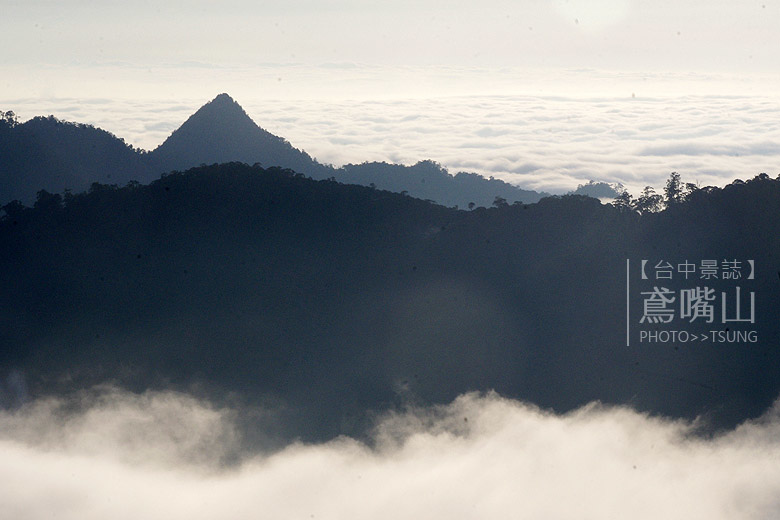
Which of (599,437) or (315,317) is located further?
(315,317)

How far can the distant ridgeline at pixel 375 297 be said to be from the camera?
9344 centimetres

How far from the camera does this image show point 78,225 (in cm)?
10844

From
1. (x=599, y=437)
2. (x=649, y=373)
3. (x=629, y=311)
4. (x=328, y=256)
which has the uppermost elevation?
(x=328, y=256)

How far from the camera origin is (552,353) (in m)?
100

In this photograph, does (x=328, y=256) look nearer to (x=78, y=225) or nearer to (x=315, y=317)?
(x=315, y=317)

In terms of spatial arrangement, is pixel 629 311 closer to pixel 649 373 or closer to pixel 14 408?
pixel 649 373

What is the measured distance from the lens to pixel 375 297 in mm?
109000

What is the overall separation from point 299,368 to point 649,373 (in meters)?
45.7

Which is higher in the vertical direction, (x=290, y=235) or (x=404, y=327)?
(x=290, y=235)

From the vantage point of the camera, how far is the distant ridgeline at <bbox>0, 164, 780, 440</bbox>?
307 feet

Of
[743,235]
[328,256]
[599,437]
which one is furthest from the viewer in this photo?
[328,256]

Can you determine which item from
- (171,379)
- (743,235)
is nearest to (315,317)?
(171,379)

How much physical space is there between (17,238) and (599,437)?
8308 centimetres

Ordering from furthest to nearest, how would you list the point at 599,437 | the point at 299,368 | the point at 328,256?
the point at 328,256 < the point at 299,368 < the point at 599,437
